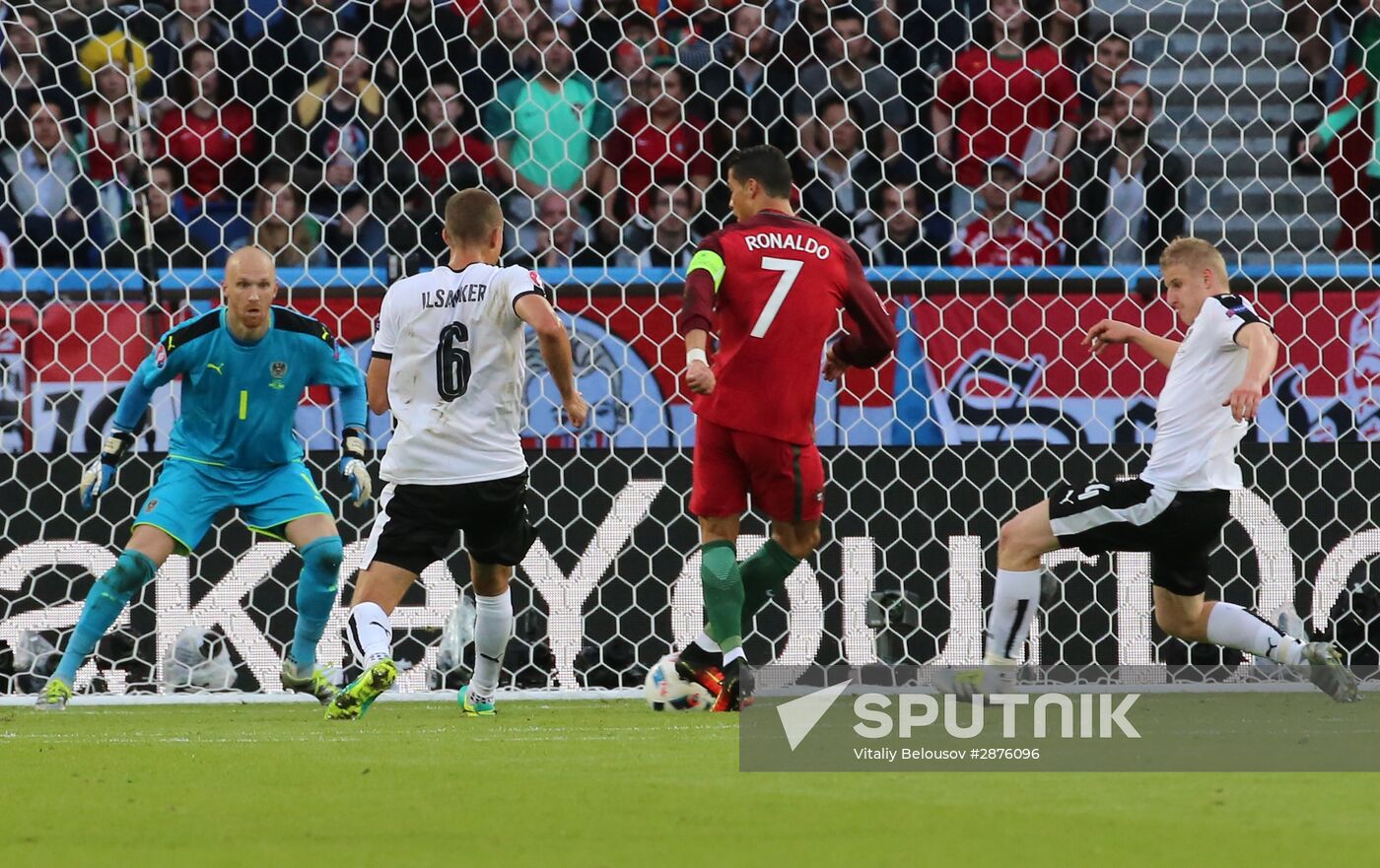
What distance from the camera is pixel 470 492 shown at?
19.9 ft

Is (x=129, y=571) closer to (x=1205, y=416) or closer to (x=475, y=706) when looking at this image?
(x=475, y=706)

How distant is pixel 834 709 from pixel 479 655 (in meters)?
1.22

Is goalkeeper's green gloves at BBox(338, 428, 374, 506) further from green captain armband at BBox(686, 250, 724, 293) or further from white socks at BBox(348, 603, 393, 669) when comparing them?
green captain armband at BBox(686, 250, 724, 293)

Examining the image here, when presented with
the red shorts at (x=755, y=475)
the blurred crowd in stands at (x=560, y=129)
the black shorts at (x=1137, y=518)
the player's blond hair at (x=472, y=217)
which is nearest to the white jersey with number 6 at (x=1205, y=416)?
the black shorts at (x=1137, y=518)

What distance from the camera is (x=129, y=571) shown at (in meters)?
6.79

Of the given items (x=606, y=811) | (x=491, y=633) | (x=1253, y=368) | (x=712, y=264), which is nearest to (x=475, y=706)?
(x=491, y=633)

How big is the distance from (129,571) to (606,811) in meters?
3.53

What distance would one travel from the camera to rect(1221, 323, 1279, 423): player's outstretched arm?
18.5 feet

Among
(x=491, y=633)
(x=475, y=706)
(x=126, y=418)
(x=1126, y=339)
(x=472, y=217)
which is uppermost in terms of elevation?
(x=472, y=217)

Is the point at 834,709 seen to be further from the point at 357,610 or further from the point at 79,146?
the point at 79,146

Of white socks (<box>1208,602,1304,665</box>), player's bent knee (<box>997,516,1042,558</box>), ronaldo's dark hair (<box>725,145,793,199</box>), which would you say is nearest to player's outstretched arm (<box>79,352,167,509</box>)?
ronaldo's dark hair (<box>725,145,793,199</box>)

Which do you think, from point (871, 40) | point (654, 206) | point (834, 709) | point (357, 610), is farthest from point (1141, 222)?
point (357, 610)

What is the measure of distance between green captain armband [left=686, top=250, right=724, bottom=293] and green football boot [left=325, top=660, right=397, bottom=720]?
5.04 feet

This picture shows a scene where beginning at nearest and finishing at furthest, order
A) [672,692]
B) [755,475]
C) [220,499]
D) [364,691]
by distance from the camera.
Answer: [364,691], [755,475], [672,692], [220,499]
